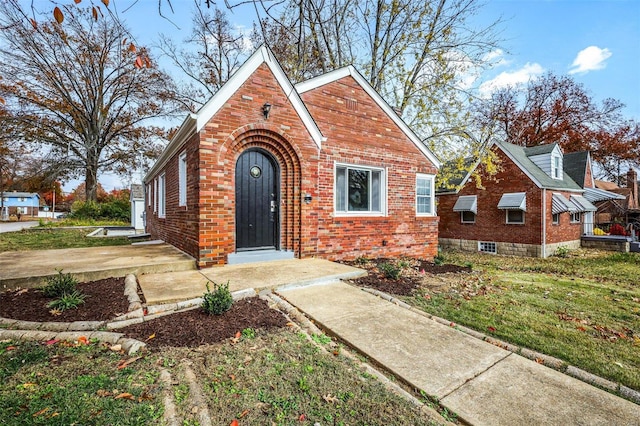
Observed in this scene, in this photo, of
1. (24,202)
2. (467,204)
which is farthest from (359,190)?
(24,202)

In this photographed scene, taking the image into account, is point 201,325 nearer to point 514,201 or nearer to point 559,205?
point 514,201

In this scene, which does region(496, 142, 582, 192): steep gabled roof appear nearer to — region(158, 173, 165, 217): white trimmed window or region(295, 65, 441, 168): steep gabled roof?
region(295, 65, 441, 168): steep gabled roof

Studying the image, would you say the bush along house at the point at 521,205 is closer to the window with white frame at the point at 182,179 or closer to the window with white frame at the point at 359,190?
the window with white frame at the point at 359,190

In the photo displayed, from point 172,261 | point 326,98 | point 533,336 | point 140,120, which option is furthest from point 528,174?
point 140,120

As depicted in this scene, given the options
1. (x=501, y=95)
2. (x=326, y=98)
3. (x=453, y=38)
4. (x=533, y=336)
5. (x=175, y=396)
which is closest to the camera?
(x=175, y=396)

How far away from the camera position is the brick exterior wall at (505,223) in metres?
14.4

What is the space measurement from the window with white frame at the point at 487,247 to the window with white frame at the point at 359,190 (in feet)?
35.6

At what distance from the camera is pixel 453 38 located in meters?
12.5

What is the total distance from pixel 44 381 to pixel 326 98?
8.02 metres

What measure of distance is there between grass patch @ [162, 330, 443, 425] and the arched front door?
398cm

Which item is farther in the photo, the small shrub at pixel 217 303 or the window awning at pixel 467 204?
the window awning at pixel 467 204

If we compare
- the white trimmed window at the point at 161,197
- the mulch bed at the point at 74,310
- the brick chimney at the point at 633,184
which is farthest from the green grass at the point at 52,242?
the brick chimney at the point at 633,184

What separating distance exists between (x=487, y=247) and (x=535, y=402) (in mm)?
16449

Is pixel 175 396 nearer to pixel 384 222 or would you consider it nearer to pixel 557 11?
pixel 384 222
